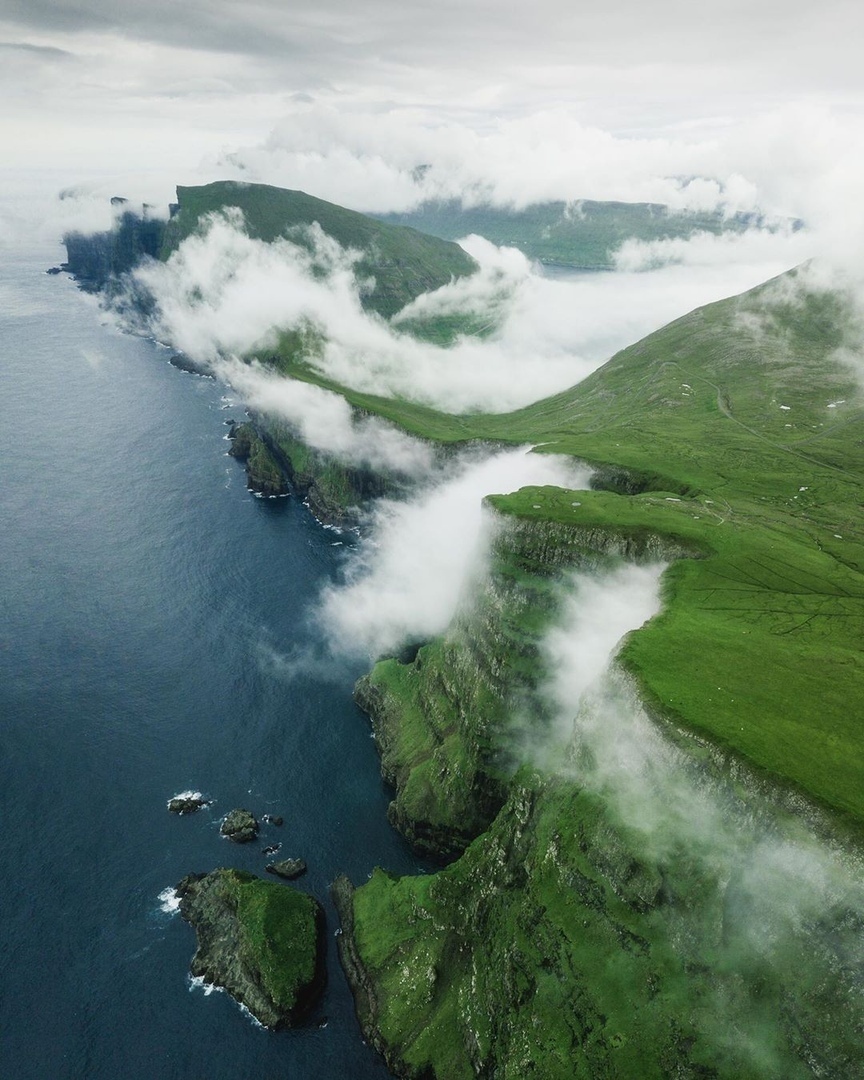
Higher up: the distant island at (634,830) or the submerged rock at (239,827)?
the distant island at (634,830)

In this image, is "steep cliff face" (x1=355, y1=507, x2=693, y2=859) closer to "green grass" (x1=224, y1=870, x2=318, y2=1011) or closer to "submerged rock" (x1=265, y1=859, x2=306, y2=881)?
"submerged rock" (x1=265, y1=859, x2=306, y2=881)

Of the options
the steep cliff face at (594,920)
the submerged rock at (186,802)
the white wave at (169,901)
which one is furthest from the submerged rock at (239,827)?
the steep cliff face at (594,920)

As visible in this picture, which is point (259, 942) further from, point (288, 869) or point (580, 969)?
point (580, 969)

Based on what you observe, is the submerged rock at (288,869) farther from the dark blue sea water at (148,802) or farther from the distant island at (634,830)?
the distant island at (634,830)

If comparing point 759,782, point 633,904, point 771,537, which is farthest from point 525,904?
point 771,537

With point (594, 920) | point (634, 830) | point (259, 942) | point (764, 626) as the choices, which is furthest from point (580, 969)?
point (764, 626)
